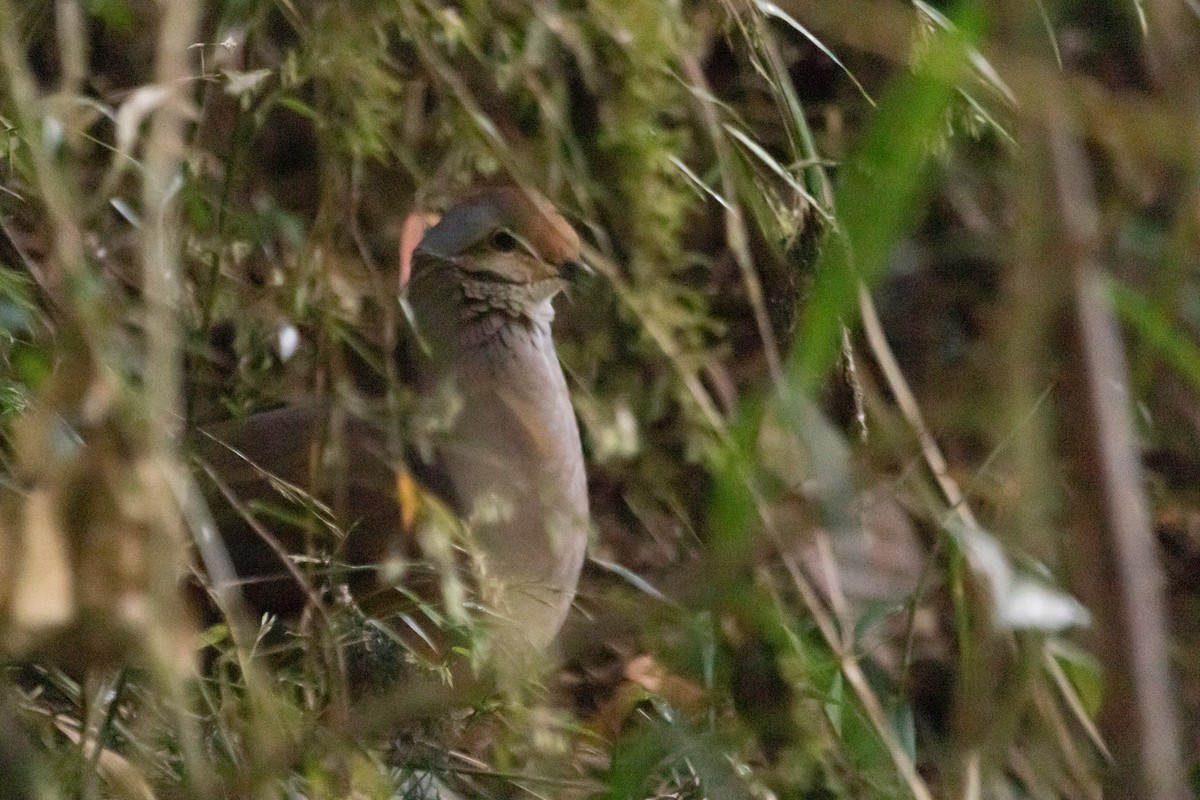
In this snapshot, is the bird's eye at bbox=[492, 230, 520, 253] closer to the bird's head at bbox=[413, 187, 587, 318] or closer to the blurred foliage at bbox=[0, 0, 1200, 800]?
the bird's head at bbox=[413, 187, 587, 318]

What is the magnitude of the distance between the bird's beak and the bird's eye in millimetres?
73

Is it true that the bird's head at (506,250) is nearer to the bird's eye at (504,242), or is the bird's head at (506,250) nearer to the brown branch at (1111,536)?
the bird's eye at (504,242)

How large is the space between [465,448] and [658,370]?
1.82 feet

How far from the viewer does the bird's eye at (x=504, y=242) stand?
216 cm

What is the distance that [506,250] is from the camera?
7.14ft

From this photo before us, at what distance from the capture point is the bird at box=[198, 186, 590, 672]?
1.83 meters

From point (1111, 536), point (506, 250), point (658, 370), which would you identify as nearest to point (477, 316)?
point (506, 250)

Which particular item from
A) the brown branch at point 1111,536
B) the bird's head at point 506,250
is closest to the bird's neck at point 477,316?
the bird's head at point 506,250

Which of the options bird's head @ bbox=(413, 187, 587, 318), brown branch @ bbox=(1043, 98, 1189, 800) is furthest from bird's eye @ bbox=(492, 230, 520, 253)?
brown branch @ bbox=(1043, 98, 1189, 800)

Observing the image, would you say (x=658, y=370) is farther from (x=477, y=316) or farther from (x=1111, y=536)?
(x=1111, y=536)

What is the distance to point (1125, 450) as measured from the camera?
56 centimetres

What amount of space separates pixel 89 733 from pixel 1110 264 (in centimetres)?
91

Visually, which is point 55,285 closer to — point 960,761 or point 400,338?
point 400,338

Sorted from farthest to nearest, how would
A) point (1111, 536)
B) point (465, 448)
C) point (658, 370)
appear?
1. point (658, 370)
2. point (465, 448)
3. point (1111, 536)
